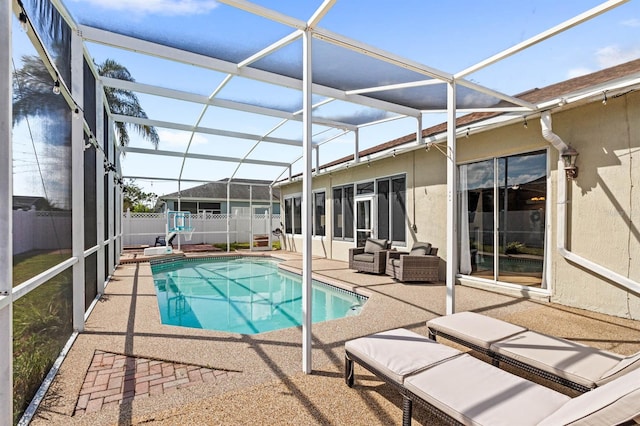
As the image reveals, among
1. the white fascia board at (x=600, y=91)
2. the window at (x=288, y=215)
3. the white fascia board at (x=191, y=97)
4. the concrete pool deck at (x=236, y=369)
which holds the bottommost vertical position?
the concrete pool deck at (x=236, y=369)

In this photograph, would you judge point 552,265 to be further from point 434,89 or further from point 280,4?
point 280,4

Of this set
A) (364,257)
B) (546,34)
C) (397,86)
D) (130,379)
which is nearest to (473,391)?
(130,379)

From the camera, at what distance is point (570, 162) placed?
536cm

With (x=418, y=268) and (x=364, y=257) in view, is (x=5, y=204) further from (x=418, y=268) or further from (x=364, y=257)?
(x=364, y=257)

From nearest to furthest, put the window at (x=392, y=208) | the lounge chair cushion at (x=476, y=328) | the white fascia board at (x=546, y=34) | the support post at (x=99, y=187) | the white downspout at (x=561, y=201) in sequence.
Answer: the lounge chair cushion at (x=476, y=328), the white fascia board at (x=546, y=34), the white downspout at (x=561, y=201), the support post at (x=99, y=187), the window at (x=392, y=208)

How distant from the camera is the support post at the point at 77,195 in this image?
390 centimetres

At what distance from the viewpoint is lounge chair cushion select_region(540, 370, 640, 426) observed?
1294 mm

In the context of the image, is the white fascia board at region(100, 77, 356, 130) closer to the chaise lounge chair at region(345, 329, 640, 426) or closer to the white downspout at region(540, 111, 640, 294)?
the white downspout at region(540, 111, 640, 294)

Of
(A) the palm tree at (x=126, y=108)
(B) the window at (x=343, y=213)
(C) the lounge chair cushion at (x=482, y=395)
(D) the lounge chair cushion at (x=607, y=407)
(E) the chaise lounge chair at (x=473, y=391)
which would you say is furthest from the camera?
(A) the palm tree at (x=126, y=108)

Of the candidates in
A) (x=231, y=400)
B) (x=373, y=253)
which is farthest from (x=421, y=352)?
(x=373, y=253)

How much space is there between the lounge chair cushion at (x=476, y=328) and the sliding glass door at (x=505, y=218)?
11.3 feet

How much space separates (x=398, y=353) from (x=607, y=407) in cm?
138

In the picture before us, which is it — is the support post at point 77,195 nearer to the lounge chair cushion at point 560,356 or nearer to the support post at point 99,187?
the support post at point 99,187

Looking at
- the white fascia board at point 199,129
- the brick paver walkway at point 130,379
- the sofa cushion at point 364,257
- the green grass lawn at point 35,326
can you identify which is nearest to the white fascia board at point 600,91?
the sofa cushion at point 364,257
